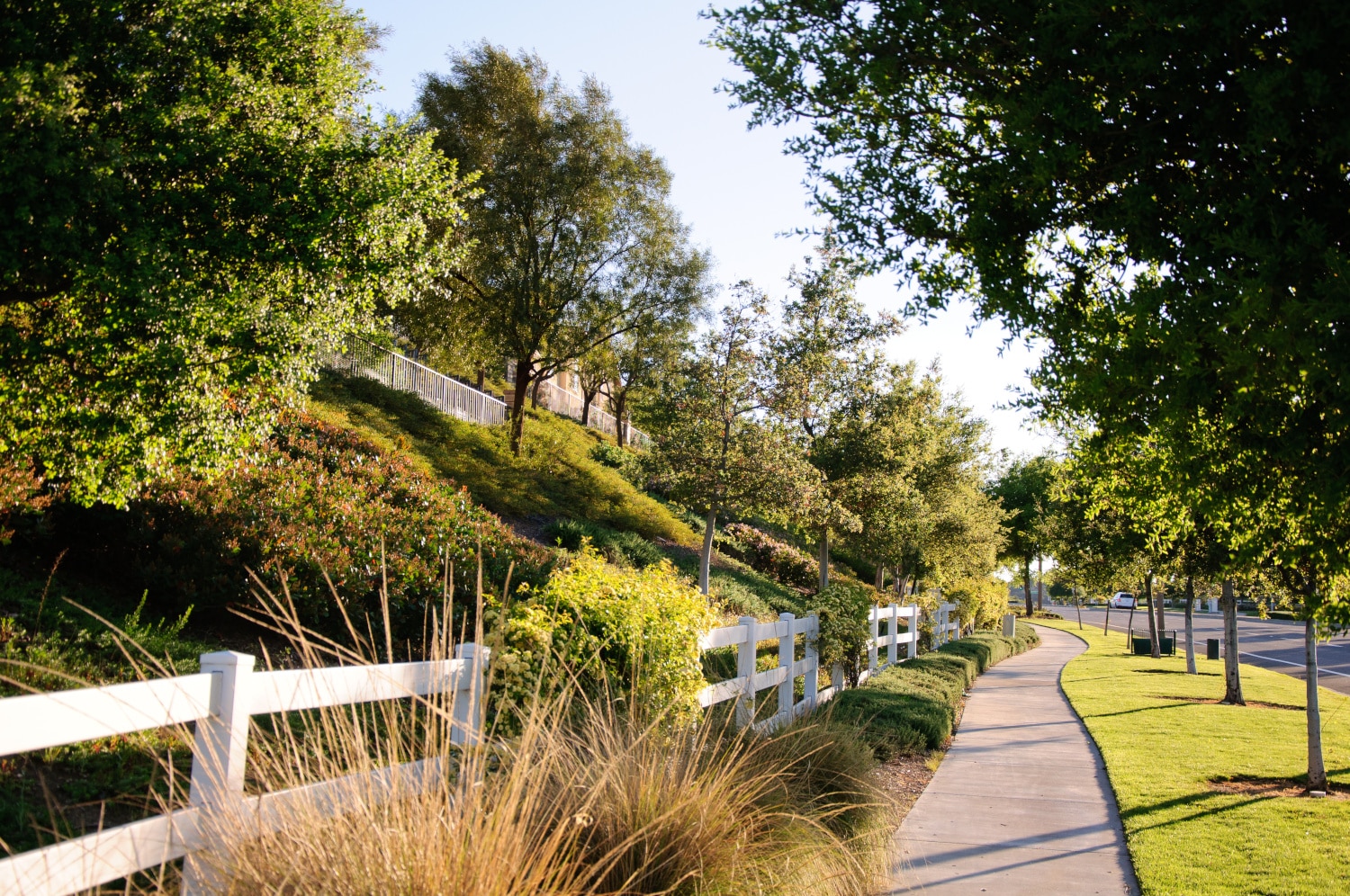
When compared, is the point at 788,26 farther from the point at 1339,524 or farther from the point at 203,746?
the point at 203,746

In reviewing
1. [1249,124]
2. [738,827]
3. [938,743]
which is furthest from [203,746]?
[938,743]

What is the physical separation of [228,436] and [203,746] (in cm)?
559

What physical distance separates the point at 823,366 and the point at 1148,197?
11821 millimetres

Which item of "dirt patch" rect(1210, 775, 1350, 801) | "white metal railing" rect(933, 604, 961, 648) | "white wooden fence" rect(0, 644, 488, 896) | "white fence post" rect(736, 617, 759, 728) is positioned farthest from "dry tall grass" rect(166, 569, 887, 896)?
"white metal railing" rect(933, 604, 961, 648)

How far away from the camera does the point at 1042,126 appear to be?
4848 millimetres

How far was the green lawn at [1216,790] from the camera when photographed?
6.26 m

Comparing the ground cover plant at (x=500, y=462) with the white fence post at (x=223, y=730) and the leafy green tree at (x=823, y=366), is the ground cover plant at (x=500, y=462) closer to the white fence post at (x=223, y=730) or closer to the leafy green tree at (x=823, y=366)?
the leafy green tree at (x=823, y=366)

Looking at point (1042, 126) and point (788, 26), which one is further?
point (788, 26)

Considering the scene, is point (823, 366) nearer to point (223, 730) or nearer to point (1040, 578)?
point (223, 730)

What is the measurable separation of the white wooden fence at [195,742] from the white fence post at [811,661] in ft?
23.9

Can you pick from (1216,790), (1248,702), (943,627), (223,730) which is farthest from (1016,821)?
(943,627)

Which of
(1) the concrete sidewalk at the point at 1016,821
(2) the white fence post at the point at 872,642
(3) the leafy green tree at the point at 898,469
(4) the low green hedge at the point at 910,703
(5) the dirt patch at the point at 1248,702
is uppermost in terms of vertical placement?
(3) the leafy green tree at the point at 898,469

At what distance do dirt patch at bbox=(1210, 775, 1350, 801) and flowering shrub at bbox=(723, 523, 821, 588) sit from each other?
661 inches

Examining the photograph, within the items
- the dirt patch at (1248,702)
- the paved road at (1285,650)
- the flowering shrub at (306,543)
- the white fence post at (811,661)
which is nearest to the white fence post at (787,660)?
the white fence post at (811,661)
